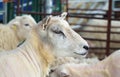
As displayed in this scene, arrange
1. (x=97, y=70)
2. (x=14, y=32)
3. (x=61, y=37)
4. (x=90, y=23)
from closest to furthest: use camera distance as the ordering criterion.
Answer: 1. (x=61, y=37)
2. (x=97, y=70)
3. (x=14, y=32)
4. (x=90, y=23)

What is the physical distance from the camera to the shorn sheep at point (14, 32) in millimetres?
5348

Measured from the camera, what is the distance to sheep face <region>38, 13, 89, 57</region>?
3.42m

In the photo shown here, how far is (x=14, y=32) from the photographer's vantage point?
5.57 meters

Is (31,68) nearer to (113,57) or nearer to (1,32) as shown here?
(113,57)

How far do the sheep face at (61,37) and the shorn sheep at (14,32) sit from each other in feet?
6.28

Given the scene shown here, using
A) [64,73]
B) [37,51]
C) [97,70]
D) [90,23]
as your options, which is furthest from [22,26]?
[90,23]

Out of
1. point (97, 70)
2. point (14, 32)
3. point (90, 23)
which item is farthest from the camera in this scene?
point (90, 23)

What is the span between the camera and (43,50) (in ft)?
11.4

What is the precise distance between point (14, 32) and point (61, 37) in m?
2.26

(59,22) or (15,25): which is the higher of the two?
(59,22)

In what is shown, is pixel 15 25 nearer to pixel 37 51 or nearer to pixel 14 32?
pixel 14 32

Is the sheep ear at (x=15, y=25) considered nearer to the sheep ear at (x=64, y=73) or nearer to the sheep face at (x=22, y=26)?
the sheep face at (x=22, y=26)

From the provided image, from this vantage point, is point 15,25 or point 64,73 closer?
point 64,73

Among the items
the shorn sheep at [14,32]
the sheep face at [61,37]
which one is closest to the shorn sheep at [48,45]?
the sheep face at [61,37]
